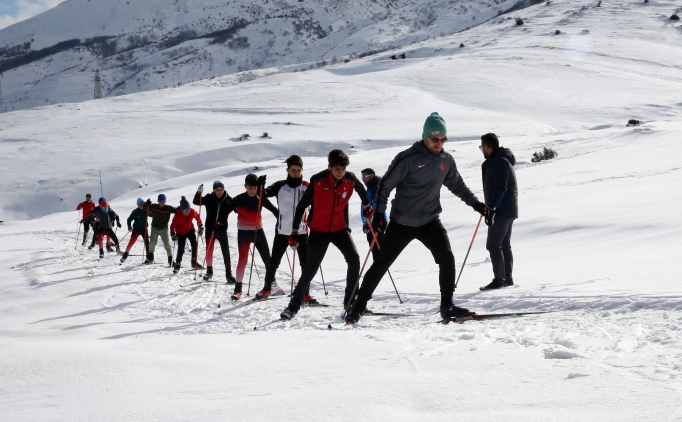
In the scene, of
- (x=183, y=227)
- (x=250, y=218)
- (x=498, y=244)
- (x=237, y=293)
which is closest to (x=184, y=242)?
(x=183, y=227)

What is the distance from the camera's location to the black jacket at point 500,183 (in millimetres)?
6551

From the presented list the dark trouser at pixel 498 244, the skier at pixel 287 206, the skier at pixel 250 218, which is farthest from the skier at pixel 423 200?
the skier at pixel 250 218

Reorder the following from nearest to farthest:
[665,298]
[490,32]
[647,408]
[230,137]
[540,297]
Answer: [647,408] → [665,298] → [540,297] → [230,137] → [490,32]

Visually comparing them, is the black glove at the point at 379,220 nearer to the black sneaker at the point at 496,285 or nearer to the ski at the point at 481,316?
the ski at the point at 481,316

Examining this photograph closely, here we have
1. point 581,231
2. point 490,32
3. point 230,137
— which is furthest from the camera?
point 490,32

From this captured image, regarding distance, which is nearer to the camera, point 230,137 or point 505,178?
point 505,178

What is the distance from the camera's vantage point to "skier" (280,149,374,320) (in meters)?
6.14

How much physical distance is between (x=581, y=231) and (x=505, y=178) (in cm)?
358

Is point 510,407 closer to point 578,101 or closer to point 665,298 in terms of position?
point 665,298

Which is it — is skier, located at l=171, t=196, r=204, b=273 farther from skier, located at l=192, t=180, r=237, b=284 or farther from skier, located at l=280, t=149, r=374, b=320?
skier, located at l=280, t=149, r=374, b=320

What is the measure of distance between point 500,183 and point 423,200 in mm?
1687

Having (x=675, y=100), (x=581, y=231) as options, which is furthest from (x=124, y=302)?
(x=675, y=100)

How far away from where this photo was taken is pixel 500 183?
6543 mm

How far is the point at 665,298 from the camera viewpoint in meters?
4.91
